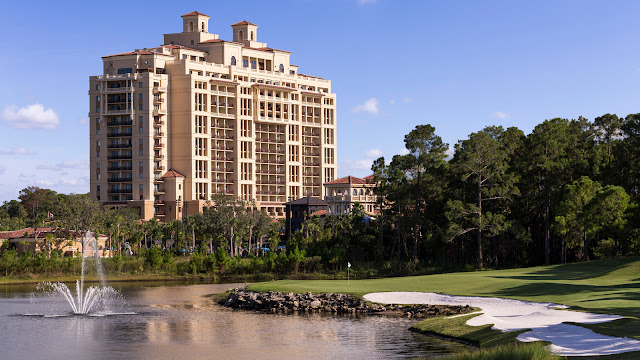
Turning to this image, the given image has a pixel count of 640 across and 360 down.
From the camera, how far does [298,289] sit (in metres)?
65.3

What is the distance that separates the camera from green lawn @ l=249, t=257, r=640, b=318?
1788 inches

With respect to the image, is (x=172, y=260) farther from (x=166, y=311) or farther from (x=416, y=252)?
(x=166, y=311)

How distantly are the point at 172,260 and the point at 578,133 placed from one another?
51.7 metres

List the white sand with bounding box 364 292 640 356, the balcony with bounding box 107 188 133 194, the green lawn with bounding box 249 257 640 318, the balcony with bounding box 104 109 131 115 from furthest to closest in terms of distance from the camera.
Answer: the balcony with bounding box 107 188 133 194 < the balcony with bounding box 104 109 131 115 < the green lawn with bounding box 249 257 640 318 < the white sand with bounding box 364 292 640 356

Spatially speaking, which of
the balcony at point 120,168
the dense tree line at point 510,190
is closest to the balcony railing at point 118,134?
the balcony at point 120,168

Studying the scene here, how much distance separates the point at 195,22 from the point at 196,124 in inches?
1039

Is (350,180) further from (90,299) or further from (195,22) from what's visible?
(90,299)

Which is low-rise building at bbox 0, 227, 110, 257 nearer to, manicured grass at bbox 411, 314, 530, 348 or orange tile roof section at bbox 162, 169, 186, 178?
orange tile roof section at bbox 162, 169, 186, 178

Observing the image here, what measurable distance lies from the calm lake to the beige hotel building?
103213 mm

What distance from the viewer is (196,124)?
167000mm

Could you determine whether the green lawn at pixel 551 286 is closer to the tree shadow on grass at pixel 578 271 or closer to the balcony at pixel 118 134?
the tree shadow on grass at pixel 578 271

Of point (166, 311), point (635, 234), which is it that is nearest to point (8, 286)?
point (166, 311)

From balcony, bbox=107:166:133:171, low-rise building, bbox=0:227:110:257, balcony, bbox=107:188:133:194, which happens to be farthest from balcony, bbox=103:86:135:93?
low-rise building, bbox=0:227:110:257

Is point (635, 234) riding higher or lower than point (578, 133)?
lower
